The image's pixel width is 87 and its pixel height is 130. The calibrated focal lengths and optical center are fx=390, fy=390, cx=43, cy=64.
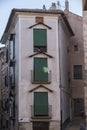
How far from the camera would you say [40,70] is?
3256cm

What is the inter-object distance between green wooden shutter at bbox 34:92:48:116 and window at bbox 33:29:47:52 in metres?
3.92

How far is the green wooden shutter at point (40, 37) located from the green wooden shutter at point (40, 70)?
1.38 metres

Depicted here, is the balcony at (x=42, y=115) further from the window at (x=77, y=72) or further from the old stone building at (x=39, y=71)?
the window at (x=77, y=72)

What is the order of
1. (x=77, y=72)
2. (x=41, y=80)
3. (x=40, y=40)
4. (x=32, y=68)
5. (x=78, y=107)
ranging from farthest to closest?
(x=77, y=72) < (x=78, y=107) < (x=40, y=40) < (x=32, y=68) < (x=41, y=80)

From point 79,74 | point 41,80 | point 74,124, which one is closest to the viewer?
point 41,80

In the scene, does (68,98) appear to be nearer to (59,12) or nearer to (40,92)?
(40,92)

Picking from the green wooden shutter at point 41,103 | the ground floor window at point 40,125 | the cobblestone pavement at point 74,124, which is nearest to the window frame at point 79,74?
the cobblestone pavement at point 74,124

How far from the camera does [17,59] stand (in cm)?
3419

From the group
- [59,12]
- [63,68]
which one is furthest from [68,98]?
[59,12]

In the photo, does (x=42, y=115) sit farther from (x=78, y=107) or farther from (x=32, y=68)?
(x=78, y=107)

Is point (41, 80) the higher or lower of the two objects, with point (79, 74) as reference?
lower

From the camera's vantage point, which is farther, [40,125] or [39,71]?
[39,71]

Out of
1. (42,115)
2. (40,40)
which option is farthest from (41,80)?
(40,40)

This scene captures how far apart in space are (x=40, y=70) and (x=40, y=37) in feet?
9.65
